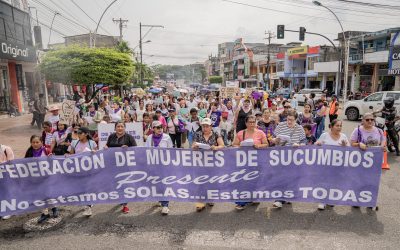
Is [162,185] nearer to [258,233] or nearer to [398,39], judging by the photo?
[258,233]

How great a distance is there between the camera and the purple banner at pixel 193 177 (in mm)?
4742

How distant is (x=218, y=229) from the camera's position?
4.45 meters

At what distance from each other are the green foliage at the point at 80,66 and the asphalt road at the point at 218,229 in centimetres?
1030

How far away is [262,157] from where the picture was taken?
4.82 meters

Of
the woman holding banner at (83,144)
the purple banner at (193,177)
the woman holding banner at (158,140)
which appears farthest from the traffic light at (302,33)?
the woman holding banner at (83,144)

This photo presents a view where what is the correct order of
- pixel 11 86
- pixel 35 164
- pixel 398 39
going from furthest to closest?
pixel 398 39
pixel 11 86
pixel 35 164

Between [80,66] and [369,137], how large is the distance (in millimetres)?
12821

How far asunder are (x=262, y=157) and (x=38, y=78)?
2342cm

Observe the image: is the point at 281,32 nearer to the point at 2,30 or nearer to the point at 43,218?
the point at 2,30

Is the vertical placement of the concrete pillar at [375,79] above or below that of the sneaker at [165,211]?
above

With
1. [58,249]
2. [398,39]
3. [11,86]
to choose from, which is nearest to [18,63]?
[11,86]

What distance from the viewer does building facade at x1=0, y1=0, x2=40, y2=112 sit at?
1645 centimetres

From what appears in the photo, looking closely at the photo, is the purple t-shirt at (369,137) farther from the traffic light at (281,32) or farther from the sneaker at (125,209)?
the traffic light at (281,32)

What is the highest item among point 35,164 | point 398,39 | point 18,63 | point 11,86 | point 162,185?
point 398,39
